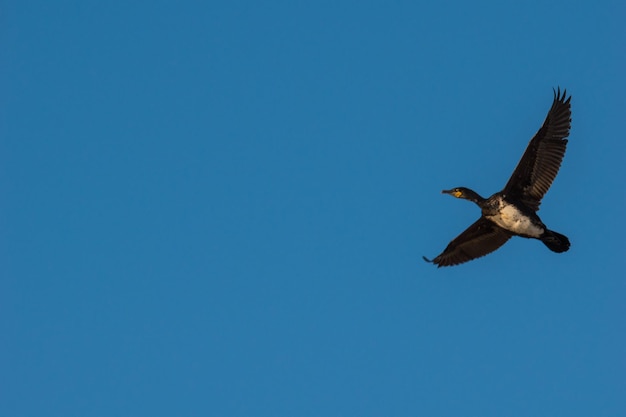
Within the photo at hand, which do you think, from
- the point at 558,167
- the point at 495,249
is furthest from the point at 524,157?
the point at 495,249

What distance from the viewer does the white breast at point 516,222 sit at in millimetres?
25266

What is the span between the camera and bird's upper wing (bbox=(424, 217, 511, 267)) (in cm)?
2717

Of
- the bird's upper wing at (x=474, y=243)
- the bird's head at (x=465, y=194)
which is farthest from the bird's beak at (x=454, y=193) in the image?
the bird's upper wing at (x=474, y=243)

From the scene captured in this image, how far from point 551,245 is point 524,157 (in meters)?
2.12

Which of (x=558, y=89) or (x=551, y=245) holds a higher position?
(x=558, y=89)

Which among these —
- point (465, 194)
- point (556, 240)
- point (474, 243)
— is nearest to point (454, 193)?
point (465, 194)

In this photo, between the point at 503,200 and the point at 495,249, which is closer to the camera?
the point at 503,200

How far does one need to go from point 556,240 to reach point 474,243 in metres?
2.94

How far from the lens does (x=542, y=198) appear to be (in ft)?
85.1

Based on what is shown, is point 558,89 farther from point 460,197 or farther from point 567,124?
point 460,197

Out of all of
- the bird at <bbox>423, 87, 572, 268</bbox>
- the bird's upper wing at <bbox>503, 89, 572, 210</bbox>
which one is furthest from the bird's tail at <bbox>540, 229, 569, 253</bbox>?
the bird's upper wing at <bbox>503, 89, 572, 210</bbox>

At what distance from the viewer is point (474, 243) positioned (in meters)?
27.6

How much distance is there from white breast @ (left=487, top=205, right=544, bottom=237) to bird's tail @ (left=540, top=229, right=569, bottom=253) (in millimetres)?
154

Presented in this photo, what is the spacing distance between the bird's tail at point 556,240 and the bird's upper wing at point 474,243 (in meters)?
1.70
